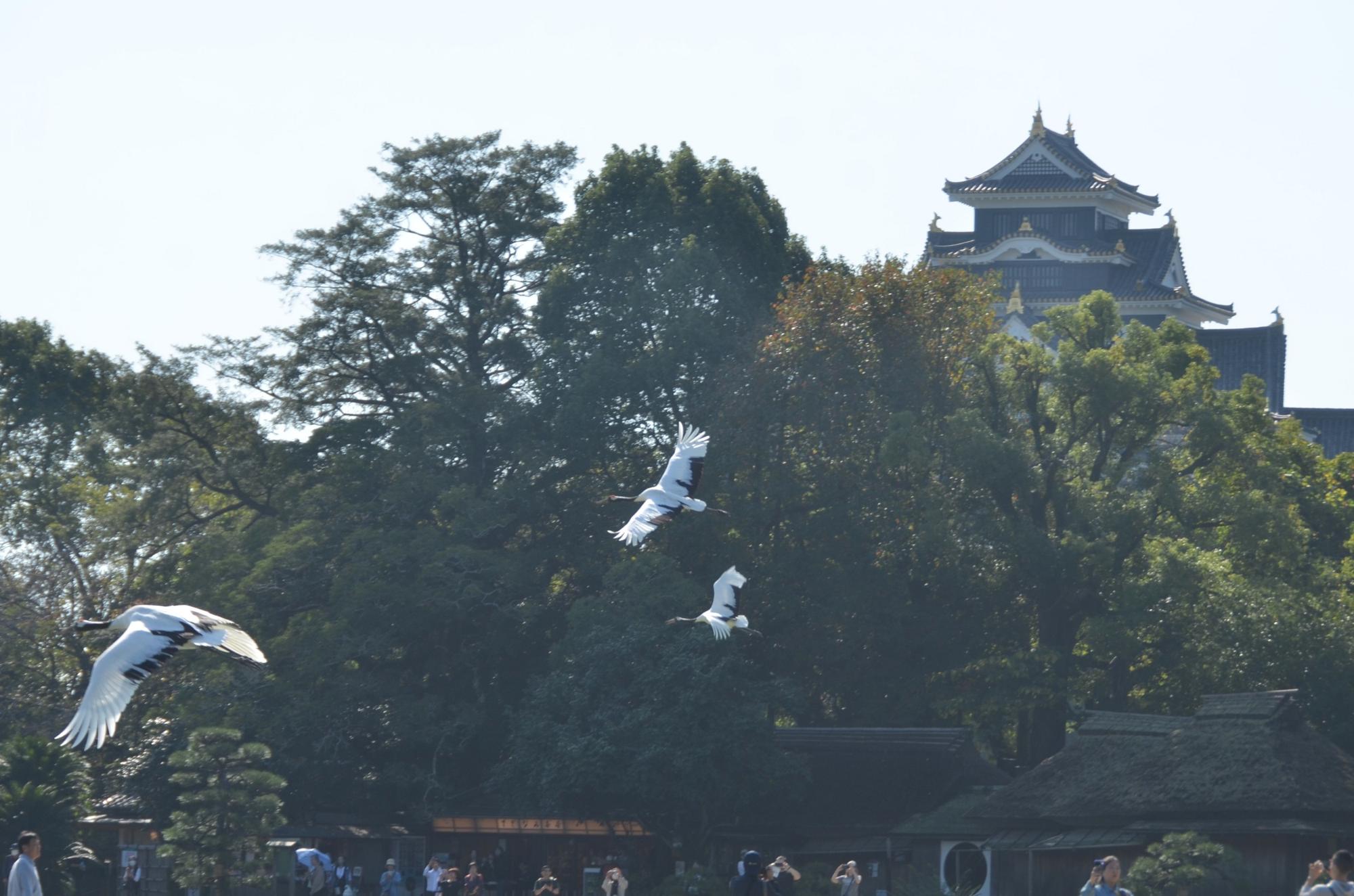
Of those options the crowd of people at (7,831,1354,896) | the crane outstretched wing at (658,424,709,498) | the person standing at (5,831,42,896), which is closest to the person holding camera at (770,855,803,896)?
the crowd of people at (7,831,1354,896)

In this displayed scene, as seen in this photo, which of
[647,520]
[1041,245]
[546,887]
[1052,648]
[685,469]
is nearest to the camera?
[647,520]

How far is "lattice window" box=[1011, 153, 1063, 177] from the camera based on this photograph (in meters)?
60.6

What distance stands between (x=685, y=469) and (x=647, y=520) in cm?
140

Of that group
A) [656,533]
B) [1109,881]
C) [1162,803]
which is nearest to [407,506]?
[656,533]

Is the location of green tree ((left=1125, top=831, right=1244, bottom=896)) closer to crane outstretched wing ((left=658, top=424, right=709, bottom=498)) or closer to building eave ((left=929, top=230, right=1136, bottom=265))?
crane outstretched wing ((left=658, top=424, right=709, bottom=498))

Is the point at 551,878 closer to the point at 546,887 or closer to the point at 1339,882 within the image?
the point at 546,887

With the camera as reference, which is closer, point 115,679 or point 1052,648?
point 115,679

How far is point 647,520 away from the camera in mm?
21328

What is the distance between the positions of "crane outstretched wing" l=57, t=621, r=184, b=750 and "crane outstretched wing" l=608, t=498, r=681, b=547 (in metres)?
6.19

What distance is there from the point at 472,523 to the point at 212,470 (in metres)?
6.41

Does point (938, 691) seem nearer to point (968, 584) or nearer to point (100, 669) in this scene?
point (968, 584)

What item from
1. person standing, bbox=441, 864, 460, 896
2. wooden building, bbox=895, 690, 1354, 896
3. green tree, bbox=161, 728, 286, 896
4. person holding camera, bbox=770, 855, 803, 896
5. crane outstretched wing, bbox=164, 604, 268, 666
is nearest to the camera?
crane outstretched wing, bbox=164, 604, 268, 666

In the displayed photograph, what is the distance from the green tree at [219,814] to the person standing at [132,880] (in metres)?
4.56

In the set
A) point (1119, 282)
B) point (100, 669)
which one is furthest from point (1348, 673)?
point (1119, 282)
